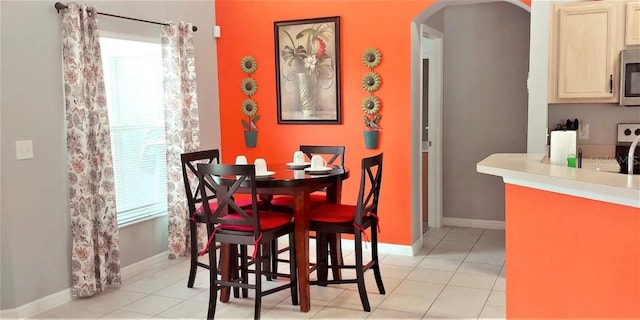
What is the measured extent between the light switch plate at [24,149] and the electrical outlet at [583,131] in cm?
398

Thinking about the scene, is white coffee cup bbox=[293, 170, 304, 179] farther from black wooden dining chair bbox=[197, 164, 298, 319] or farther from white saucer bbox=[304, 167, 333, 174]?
black wooden dining chair bbox=[197, 164, 298, 319]

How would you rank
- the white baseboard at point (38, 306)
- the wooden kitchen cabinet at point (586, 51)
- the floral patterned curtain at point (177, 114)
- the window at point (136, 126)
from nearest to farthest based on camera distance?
the white baseboard at point (38, 306) < the wooden kitchen cabinet at point (586, 51) < the window at point (136, 126) < the floral patterned curtain at point (177, 114)

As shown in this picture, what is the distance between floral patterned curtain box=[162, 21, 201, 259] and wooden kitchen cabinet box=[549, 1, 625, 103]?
9.68 feet

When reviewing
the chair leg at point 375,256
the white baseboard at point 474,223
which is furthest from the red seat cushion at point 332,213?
the white baseboard at point 474,223

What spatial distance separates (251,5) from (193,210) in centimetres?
241

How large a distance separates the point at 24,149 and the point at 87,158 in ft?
1.39

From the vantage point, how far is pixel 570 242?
2.43 metres

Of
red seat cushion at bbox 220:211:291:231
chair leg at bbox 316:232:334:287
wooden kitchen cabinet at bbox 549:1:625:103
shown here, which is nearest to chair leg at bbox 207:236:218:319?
red seat cushion at bbox 220:211:291:231

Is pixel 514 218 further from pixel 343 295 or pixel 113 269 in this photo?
pixel 113 269

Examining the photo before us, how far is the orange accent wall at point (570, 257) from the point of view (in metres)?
2.22

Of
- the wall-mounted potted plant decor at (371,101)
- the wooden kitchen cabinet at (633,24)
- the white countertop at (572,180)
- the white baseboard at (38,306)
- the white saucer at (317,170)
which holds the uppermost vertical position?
the wooden kitchen cabinet at (633,24)

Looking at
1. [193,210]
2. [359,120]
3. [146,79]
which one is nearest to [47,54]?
[146,79]

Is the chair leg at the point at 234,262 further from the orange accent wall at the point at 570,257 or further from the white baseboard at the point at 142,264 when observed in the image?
the orange accent wall at the point at 570,257

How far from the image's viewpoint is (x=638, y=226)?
2146mm
